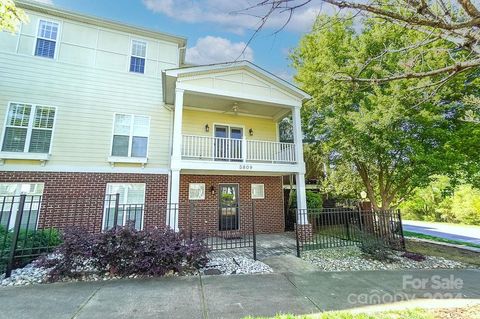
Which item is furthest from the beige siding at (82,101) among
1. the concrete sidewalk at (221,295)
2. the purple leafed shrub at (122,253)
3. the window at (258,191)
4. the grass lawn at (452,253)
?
the grass lawn at (452,253)

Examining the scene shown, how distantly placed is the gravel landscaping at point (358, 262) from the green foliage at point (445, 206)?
10.2m

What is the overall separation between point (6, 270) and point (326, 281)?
695 cm

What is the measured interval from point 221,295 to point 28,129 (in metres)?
9.69

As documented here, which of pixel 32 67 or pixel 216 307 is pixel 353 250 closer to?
pixel 216 307

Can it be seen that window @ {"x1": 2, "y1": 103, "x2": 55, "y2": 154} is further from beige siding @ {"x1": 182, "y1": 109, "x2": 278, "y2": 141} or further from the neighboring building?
beige siding @ {"x1": 182, "y1": 109, "x2": 278, "y2": 141}

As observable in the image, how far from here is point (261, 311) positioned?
3.68 metres

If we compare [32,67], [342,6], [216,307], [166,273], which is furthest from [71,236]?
[32,67]

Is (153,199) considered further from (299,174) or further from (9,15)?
(9,15)

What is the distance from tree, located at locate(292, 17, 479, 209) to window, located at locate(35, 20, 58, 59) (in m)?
10.7

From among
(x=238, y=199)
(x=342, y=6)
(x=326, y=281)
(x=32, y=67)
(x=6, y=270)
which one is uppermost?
(x=32, y=67)

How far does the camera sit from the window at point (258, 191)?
12.0 metres

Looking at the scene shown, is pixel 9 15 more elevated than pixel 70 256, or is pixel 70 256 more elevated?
pixel 9 15

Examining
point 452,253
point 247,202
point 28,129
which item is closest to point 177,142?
point 247,202

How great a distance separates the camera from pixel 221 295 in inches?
167
